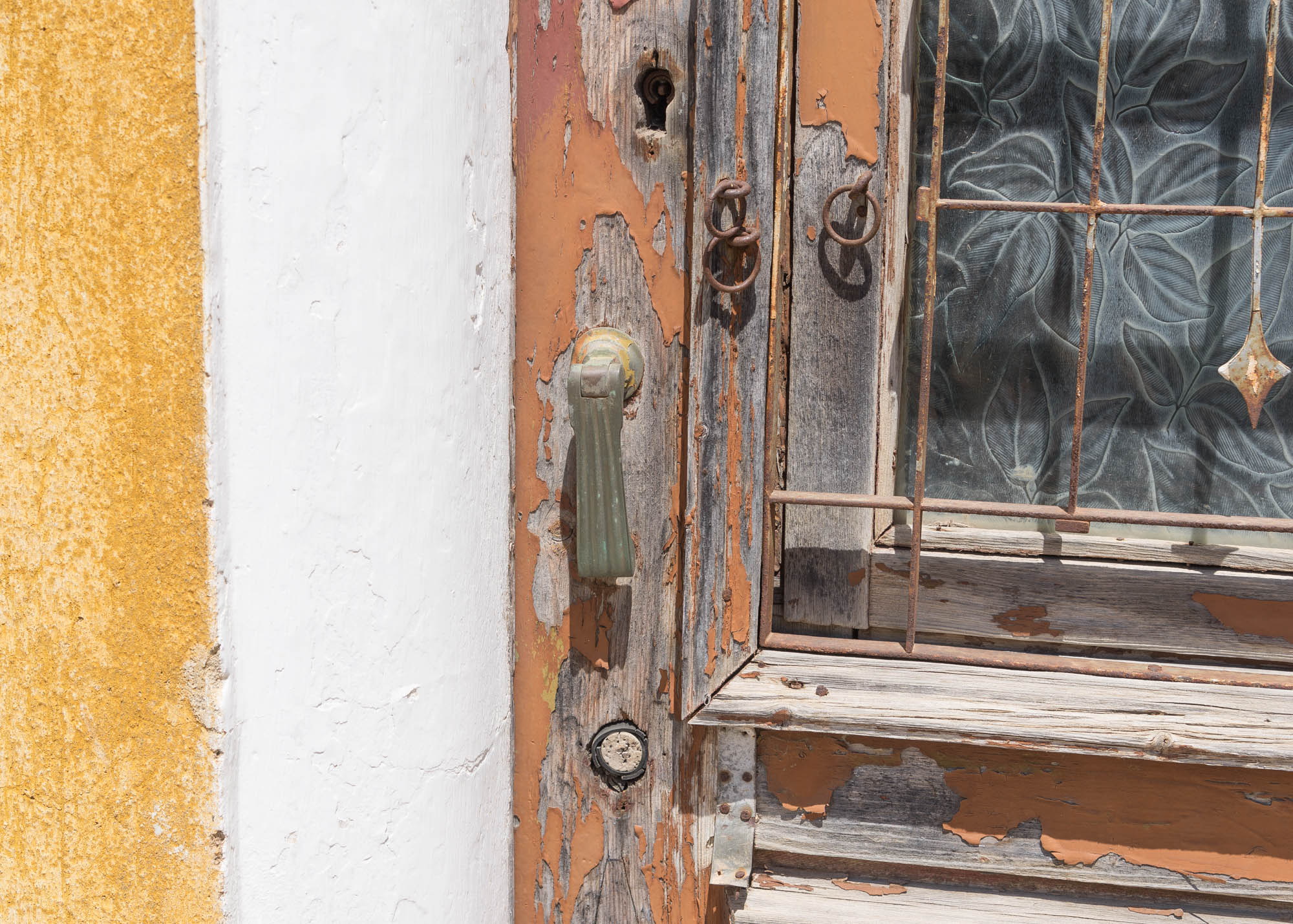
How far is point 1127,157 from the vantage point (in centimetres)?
108

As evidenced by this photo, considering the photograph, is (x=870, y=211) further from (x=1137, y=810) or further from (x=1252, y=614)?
(x=1137, y=810)

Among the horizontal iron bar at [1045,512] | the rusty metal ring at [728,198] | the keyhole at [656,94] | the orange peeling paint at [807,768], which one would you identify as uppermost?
the keyhole at [656,94]

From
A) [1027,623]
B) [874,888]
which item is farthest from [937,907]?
[1027,623]


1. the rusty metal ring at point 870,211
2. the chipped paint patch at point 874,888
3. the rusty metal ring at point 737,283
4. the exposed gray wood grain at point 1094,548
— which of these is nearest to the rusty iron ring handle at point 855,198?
the rusty metal ring at point 870,211

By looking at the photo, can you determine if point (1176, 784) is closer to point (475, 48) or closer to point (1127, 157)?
point (1127, 157)

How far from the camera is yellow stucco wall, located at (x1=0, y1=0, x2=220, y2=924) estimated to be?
76 cm

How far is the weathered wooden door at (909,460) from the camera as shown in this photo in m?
1.02

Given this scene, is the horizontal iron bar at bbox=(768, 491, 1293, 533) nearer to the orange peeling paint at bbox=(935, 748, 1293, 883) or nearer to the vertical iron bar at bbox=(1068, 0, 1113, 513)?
the vertical iron bar at bbox=(1068, 0, 1113, 513)

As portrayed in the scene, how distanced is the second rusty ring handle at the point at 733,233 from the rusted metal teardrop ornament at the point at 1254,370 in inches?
23.3

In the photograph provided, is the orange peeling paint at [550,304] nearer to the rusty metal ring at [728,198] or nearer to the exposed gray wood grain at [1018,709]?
the rusty metal ring at [728,198]

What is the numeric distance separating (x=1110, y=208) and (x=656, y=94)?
1.82 ft

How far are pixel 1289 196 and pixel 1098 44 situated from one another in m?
0.30

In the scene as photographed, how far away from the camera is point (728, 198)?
0.99m

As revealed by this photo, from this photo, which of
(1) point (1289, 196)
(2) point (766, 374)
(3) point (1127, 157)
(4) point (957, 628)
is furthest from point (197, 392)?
(1) point (1289, 196)
